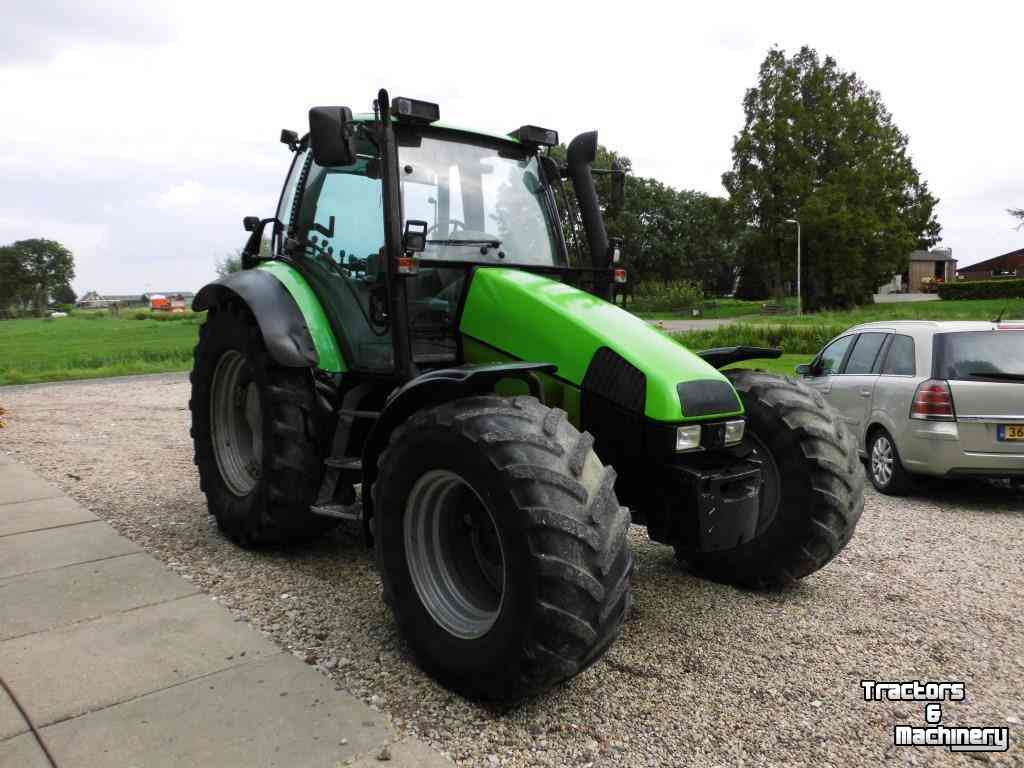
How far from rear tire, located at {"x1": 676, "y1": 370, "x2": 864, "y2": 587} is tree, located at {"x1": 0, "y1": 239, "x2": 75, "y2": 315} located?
406 ft

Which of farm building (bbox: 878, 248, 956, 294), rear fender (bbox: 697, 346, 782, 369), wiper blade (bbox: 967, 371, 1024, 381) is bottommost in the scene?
wiper blade (bbox: 967, 371, 1024, 381)

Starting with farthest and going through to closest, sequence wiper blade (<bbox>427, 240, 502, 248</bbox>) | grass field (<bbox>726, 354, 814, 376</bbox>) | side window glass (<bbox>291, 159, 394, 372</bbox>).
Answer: grass field (<bbox>726, 354, 814, 376</bbox>) < side window glass (<bbox>291, 159, 394, 372</bbox>) < wiper blade (<bbox>427, 240, 502, 248</bbox>)

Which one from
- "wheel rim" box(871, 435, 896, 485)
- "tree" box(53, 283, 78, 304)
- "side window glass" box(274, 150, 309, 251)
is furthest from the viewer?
"tree" box(53, 283, 78, 304)

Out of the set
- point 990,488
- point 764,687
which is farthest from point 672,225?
point 764,687

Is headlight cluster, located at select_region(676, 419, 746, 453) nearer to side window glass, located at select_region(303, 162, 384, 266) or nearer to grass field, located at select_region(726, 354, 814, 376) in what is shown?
side window glass, located at select_region(303, 162, 384, 266)

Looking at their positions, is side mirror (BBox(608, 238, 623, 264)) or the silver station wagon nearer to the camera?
side mirror (BBox(608, 238, 623, 264))

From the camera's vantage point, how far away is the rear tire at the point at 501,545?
2.86 meters

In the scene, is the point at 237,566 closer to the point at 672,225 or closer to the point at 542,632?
the point at 542,632

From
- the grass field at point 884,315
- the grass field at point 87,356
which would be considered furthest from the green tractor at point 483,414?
the grass field at point 884,315

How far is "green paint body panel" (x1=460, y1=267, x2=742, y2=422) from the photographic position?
3607mm

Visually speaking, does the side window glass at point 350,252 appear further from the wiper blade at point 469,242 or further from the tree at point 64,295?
the tree at point 64,295

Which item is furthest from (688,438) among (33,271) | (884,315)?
(33,271)

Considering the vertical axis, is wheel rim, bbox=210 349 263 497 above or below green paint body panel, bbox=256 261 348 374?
below

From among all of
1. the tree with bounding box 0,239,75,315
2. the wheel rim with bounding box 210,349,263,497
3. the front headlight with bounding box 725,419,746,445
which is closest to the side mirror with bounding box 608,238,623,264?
the front headlight with bounding box 725,419,746,445
